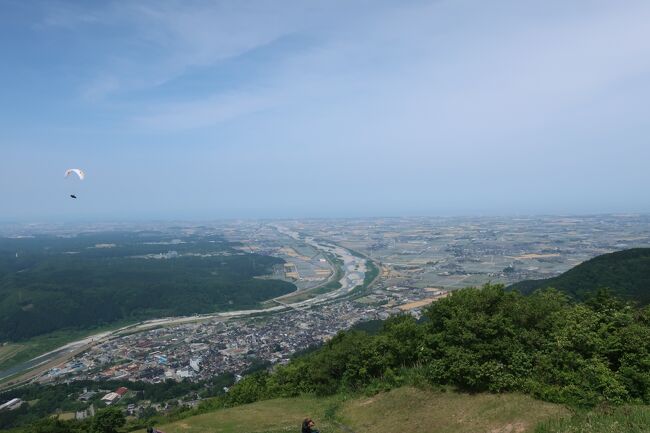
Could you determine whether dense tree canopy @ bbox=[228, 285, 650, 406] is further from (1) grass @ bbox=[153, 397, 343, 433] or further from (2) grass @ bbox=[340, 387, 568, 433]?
(1) grass @ bbox=[153, 397, 343, 433]

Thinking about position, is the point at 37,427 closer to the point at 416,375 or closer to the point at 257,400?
the point at 257,400

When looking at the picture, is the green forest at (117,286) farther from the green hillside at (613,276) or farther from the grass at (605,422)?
the grass at (605,422)

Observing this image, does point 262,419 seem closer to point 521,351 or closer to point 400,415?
point 400,415

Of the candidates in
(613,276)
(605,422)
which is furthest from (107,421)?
(613,276)

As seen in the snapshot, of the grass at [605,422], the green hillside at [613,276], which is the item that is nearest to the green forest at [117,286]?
the green hillside at [613,276]

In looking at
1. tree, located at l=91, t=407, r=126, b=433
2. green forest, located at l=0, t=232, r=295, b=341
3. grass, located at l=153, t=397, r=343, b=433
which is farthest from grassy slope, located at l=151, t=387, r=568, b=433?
green forest, located at l=0, t=232, r=295, b=341

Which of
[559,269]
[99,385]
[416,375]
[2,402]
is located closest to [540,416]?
[416,375]
